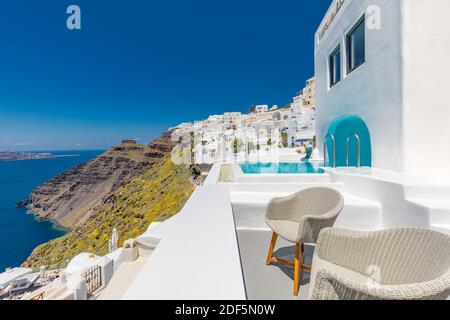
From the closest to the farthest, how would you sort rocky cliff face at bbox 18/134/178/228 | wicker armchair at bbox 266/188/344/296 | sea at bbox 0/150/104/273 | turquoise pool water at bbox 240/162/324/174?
wicker armchair at bbox 266/188/344/296 → turquoise pool water at bbox 240/162/324/174 → sea at bbox 0/150/104/273 → rocky cliff face at bbox 18/134/178/228

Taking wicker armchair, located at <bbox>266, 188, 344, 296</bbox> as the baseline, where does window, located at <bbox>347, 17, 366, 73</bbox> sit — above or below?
above

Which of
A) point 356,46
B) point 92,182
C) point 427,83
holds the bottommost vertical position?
point 92,182

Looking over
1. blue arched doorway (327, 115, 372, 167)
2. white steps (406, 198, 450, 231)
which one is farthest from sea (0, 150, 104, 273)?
white steps (406, 198, 450, 231)

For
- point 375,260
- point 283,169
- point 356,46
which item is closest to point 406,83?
point 356,46

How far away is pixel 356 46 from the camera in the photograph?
6.31 m

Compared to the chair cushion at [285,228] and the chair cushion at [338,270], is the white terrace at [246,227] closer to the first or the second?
the chair cushion at [285,228]

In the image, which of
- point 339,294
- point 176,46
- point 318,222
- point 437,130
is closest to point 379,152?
point 437,130

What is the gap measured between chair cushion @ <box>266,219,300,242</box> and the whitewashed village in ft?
0.04

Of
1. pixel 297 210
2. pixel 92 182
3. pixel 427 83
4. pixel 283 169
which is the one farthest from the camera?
pixel 92 182

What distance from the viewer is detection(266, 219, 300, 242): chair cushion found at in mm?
2317

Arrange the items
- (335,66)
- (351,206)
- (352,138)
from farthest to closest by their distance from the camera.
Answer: (335,66) → (352,138) → (351,206)

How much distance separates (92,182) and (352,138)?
280 feet

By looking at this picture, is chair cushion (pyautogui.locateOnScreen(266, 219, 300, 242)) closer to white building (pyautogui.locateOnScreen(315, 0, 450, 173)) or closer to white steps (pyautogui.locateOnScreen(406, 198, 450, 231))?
white steps (pyautogui.locateOnScreen(406, 198, 450, 231))

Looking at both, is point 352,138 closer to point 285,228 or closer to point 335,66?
point 335,66
